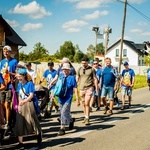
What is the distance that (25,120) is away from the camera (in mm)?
6566

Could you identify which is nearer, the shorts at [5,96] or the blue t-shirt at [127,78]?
the shorts at [5,96]

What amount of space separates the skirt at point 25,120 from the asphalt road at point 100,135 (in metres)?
0.39

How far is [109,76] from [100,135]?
367cm

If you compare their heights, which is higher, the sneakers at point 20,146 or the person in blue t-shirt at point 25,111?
the person in blue t-shirt at point 25,111

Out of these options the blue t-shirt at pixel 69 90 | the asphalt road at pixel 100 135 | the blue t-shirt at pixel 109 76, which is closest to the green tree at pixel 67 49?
the blue t-shirt at pixel 109 76

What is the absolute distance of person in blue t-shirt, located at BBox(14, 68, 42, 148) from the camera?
6.55 meters

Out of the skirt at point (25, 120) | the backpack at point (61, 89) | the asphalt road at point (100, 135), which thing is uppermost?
the backpack at point (61, 89)

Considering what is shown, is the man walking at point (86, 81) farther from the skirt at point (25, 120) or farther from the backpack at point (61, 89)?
the skirt at point (25, 120)

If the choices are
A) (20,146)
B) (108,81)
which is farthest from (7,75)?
(108,81)

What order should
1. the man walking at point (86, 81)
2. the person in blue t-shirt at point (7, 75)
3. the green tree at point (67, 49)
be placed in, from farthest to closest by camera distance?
the green tree at point (67, 49) < the man walking at point (86, 81) < the person in blue t-shirt at point (7, 75)

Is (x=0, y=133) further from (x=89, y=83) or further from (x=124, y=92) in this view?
(x=124, y=92)

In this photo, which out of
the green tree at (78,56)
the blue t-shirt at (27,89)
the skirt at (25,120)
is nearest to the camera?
the skirt at (25,120)

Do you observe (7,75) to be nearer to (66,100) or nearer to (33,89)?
(66,100)

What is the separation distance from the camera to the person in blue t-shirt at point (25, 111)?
6551 mm
